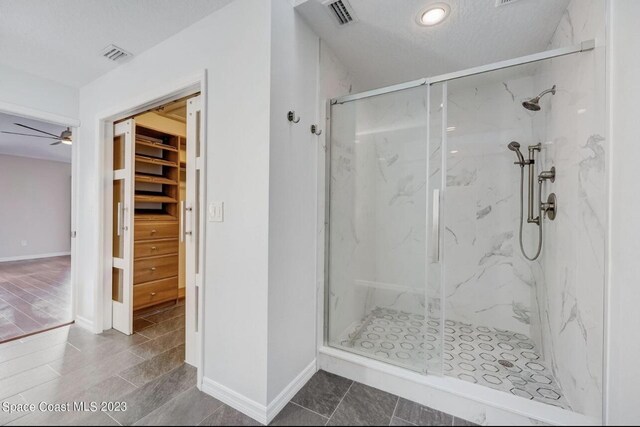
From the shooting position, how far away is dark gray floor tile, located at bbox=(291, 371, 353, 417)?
147cm

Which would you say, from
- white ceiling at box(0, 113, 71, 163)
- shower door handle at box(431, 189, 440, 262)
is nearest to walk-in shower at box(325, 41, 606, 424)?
shower door handle at box(431, 189, 440, 262)

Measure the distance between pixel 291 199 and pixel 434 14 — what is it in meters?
1.43

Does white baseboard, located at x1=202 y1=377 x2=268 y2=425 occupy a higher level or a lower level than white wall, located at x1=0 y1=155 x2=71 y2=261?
lower

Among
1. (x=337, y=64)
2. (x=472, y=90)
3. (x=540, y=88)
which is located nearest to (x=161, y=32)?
(x=337, y=64)

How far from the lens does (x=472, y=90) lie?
8.23 ft

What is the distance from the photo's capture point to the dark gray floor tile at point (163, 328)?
2.37 metres

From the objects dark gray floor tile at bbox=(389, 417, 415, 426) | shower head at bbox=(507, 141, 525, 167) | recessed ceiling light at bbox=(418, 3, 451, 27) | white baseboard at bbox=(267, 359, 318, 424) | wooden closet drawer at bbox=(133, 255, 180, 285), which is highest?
recessed ceiling light at bbox=(418, 3, 451, 27)

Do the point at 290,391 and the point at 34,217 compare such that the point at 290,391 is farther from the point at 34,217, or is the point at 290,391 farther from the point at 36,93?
the point at 34,217

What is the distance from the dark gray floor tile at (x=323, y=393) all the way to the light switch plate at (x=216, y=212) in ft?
3.81

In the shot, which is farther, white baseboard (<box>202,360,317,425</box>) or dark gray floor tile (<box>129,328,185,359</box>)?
dark gray floor tile (<box>129,328,185,359</box>)

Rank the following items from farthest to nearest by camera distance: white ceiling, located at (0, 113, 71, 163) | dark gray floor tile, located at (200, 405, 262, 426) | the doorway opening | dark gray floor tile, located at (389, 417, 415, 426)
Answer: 1. white ceiling, located at (0, 113, 71, 163)
2. the doorway opening
3. dark gray floor tile, located at (200, 405, 262, 426)
4. dark gray floor tile, located at (389, 417, 415, 426)

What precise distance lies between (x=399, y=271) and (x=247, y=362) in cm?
129

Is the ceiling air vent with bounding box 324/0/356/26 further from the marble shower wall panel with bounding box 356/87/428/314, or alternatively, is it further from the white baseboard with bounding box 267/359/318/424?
the white baseboard with bounding box 267/359/318/424

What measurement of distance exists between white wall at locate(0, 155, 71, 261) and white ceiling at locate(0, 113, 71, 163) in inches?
11.6
